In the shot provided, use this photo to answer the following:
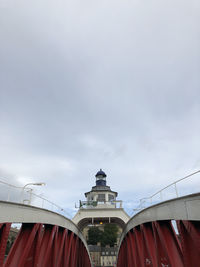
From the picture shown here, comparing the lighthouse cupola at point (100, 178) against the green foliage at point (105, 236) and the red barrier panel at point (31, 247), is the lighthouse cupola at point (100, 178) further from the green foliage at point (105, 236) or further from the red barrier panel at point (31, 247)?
the red barrier panel at point (31, 247)

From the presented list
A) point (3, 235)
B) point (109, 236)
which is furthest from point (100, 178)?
point (3, 235)

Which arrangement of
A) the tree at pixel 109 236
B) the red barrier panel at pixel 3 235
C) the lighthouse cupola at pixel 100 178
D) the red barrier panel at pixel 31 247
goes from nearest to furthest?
the red barrier panel at pixel 3 235, the red barrier panel at pixel 31 247, the lighthouse cupola at pixel 100 178, the tree at pixel 109 236

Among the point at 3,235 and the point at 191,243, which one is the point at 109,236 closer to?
the point at 3,235

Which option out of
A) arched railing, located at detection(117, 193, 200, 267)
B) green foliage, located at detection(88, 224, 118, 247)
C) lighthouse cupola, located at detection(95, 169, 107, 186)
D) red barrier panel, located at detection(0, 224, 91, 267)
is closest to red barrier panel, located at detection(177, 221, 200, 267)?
arched railing, located at detection(117, 193, 200, 267)

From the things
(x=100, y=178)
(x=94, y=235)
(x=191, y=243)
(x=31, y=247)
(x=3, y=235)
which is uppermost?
(x=100, y=178)

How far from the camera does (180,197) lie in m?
7.89

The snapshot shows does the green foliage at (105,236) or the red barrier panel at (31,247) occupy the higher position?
the green foliage at (105,236)

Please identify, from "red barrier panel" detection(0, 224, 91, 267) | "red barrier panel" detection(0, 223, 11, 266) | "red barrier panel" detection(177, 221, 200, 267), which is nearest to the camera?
"red barrier panel" detection(177, 221, 200, 267)

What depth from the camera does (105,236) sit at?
70.2 m

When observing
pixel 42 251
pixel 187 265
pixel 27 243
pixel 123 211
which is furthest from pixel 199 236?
pixel 123 211

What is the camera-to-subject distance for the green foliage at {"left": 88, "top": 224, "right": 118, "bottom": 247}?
227 feet

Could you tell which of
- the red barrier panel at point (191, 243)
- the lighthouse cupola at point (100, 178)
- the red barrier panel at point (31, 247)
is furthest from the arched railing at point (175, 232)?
the lighthouse cupola at point (100, 178)

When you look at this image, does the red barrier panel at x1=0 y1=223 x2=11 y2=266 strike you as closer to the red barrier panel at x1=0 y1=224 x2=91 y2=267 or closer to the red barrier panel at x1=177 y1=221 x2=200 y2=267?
the red barrier panel at x1=0 y1=224 x2=91 y2=267

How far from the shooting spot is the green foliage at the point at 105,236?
227 ft
